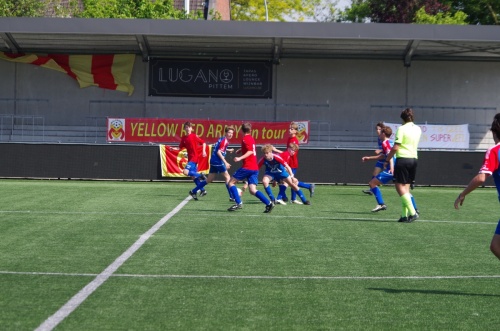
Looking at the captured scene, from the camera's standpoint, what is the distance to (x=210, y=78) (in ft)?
126

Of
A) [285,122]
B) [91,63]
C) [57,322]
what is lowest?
[57,322]

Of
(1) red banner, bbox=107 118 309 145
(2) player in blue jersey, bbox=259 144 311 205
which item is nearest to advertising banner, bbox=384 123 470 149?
(1) red banner, bbox=107 118 309 145

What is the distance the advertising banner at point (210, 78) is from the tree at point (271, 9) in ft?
130

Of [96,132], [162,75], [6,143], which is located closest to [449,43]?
[162,75]

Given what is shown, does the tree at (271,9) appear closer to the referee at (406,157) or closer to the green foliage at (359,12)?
the green foliage at (359,12)

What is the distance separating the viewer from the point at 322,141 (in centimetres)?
3800

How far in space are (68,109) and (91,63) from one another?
85.1 inches

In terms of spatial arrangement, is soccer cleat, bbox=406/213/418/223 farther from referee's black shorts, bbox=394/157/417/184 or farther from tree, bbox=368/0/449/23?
tree, bbox=368/0/449/23

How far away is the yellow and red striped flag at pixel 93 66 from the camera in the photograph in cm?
3872

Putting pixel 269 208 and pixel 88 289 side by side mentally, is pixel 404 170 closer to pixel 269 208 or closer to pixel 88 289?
pixel 269 208

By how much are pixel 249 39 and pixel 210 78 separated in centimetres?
330

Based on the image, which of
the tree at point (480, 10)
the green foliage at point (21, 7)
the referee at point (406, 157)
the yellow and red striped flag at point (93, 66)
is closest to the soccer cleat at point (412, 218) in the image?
the referee at point (406, 157)

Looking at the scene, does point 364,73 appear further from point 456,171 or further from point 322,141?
point 456,171

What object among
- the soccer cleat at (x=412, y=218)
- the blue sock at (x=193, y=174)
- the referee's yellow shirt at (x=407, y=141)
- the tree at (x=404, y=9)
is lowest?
the soccer cleat at (x=412, y=218)
